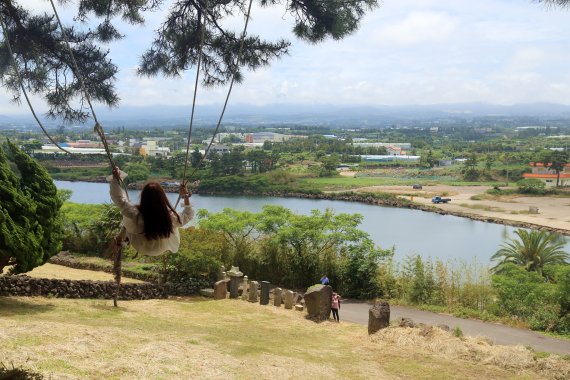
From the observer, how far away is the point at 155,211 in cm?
336

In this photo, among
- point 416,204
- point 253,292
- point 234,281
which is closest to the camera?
point 253,292

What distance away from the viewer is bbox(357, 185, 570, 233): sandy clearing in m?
39.1

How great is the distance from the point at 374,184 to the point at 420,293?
4423 centimetres

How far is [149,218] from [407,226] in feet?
107

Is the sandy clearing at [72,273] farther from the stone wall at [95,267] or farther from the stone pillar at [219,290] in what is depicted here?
the stone pillar at [219,290]

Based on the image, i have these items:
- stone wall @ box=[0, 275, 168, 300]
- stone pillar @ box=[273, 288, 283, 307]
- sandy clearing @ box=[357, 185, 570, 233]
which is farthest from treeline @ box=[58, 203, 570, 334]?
sandy clearing @ box=[357, 185, 570, 233]

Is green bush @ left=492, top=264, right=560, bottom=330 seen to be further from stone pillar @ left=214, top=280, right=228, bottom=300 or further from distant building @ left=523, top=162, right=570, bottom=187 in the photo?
distant building @ left=523, top=162, right=570, bottom=187

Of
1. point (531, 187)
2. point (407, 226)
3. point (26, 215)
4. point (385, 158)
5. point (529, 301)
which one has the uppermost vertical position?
point (26, 215)

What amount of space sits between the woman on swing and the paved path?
23.5 feet

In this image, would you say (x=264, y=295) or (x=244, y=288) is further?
(x=244, y=288)

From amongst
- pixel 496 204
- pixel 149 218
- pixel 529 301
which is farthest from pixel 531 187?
pixel 149 218

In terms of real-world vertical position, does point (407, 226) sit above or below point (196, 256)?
below

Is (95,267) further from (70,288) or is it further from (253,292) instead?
(253,292)

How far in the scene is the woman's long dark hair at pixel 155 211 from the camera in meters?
3.29
